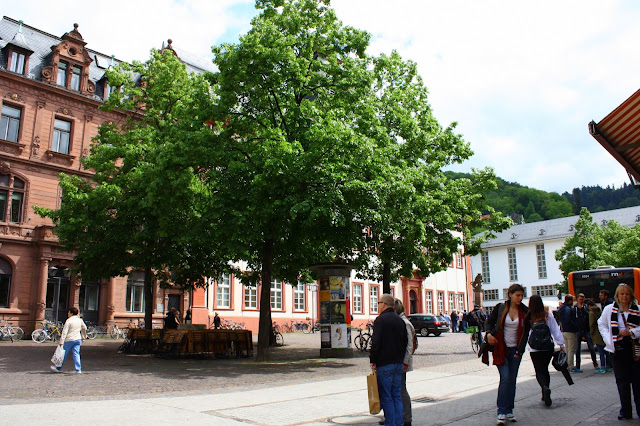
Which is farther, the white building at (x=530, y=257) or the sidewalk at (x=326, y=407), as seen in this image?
the white building at (x=530, y=257)

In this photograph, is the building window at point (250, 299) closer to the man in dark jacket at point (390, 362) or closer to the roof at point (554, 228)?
the man in dark jacket at point (390, 362)

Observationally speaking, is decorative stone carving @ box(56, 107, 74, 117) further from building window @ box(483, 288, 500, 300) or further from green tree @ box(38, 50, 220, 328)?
building window @ box(483, 288, 500, 300)

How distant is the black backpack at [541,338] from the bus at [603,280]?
13374 millimetres

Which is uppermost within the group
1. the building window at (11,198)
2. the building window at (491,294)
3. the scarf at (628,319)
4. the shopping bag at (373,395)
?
the building window at (11,198)

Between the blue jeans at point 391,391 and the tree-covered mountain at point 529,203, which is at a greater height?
the tree-covered mountain at point 529,203

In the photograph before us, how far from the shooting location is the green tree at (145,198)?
18.1 metres

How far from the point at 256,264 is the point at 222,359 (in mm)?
5286

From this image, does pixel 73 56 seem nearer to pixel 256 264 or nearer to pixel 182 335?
pixel 256 264

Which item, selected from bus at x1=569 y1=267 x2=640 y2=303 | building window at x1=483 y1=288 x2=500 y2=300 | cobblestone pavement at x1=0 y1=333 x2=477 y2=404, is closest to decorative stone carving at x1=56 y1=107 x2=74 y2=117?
cobblestone pavement at x1=0 y1=333 x2=477 y2=404

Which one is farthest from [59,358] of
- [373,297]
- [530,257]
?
[530,257]

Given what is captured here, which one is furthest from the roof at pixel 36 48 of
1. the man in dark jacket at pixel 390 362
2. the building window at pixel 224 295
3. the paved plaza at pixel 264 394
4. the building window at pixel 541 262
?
the building window at pixel 541 262

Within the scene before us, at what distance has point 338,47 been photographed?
63.4ft

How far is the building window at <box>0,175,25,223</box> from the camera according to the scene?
28438 millimetres

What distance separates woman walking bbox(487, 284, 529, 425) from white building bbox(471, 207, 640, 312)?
72.7 meters
